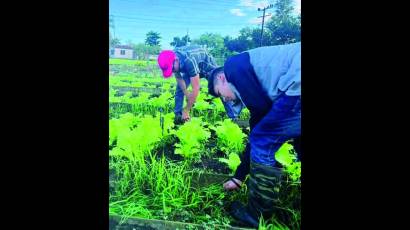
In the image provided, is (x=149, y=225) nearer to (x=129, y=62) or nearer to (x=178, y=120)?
(x=178, y=120)

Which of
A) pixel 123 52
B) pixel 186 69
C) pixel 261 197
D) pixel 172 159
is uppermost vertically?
pixel 123 52

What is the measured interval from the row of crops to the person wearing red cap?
0.16 feet

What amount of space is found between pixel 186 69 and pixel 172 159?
2.11ft

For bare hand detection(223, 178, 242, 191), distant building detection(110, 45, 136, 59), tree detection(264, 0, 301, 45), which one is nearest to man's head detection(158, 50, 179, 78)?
distant building detection(110, 45, 136, 59)

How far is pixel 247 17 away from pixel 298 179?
116 cm

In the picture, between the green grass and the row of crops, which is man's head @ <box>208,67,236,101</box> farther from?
the green grass

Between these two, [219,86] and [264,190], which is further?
[219,86]

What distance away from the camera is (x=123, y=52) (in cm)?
262

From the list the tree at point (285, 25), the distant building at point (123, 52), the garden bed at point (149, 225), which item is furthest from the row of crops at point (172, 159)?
the tree at point (285, 25)

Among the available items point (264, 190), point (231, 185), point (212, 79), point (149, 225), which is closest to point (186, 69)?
point (212, 79)

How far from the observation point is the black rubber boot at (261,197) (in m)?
2.48

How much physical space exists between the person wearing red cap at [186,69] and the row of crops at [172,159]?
5 centimetres
